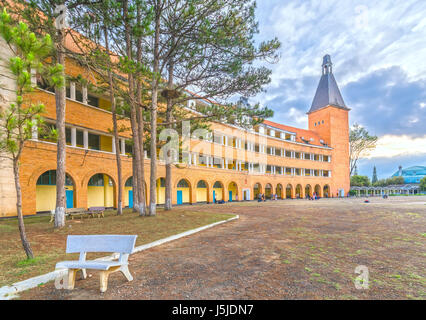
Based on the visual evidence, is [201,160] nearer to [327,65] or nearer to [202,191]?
[202,191]

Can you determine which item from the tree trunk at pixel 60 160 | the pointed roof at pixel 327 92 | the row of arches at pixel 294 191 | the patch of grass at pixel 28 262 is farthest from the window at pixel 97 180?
the pointed roof at pixel 327 92

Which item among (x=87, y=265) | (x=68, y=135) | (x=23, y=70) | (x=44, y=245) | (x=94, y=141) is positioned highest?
(x=68, y=135)

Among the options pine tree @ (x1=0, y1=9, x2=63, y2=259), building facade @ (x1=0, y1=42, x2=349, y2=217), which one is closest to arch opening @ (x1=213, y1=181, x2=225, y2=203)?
building facade @ (x1=0, y1=42, x2=349, y2=217)

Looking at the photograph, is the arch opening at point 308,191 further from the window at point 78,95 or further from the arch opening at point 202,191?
the window at point 78,95

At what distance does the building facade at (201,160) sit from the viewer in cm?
1556

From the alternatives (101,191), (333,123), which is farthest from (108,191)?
(333,123)

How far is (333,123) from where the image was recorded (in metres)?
51.8

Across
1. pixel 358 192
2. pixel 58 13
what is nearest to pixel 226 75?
pixel 58 13

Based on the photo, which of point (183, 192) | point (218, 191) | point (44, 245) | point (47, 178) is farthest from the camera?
point (218, 191)

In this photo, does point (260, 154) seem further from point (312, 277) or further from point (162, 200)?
point (312, 277)

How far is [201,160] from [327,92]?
39089mm

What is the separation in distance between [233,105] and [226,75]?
6.03 ft

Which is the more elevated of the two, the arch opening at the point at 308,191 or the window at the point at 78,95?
the window at the point at 78,95

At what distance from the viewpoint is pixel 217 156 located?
103 ft
